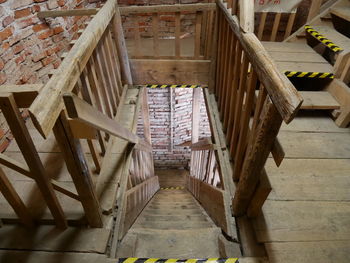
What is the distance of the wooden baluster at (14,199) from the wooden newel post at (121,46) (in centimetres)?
193

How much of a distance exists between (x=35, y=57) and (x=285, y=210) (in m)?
2.59

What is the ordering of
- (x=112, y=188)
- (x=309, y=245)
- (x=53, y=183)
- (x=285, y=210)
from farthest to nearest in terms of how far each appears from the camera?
(x=112, y=188)
(x=285, y=210)
(x=309, y=245)
(x=53, y=183)

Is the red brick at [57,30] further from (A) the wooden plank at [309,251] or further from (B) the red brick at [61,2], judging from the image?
(A) the wooden plank at [309,251]

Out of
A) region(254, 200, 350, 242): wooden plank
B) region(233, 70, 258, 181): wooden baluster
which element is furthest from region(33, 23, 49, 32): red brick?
region(254, 200, 350, 242): wooden plank

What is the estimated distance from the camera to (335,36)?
7.77 feet

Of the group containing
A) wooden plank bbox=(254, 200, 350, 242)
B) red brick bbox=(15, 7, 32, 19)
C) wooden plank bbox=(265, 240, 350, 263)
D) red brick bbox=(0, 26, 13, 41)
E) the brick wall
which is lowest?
the brick wall

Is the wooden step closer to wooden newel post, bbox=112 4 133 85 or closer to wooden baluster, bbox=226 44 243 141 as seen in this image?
wooden baluster, bbox=226 44 243 141

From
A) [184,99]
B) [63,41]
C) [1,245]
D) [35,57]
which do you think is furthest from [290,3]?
[1,245]

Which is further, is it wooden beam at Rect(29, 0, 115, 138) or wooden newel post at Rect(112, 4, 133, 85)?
wooden newel post at Rect(112, 4, 133, 85)

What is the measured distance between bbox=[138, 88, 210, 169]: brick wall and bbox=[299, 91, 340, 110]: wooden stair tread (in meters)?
2.74

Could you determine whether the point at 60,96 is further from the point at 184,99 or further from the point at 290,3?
the point at 184,99

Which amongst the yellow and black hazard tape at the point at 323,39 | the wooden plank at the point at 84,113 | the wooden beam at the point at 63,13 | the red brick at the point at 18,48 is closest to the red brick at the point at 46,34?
the wooden beam at the point at 63,13

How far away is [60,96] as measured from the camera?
0.91 meters

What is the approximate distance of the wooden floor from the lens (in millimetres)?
1337
